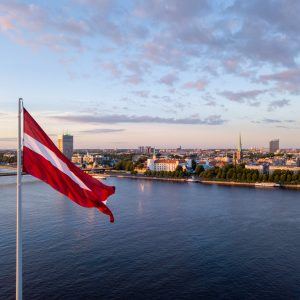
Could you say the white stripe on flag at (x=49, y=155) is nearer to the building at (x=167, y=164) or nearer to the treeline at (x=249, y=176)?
the treeline at (x=249, y=176)

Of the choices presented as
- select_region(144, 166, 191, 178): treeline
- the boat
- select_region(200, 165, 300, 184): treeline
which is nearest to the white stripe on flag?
the boat

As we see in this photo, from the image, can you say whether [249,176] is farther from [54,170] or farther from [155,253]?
[54,170]

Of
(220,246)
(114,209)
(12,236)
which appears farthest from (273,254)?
(114,209)

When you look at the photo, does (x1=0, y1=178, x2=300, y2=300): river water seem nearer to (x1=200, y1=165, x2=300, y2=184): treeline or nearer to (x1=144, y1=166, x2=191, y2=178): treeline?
(x1=200, y1=165, x2=300, y2=184): treeline

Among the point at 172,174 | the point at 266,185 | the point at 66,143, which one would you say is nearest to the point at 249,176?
the point at 266,185

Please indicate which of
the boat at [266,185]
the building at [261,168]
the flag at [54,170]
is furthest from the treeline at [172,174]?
the flag at [54,170]

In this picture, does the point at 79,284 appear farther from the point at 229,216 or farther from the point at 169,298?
the point at 229,216
